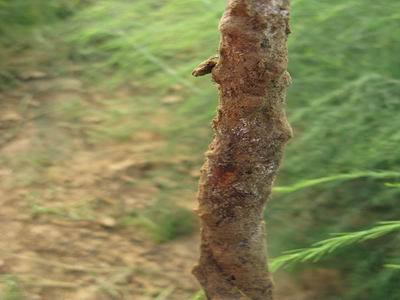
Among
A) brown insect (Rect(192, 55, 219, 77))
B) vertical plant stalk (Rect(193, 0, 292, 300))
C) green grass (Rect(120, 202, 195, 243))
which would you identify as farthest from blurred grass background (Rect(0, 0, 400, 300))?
brown insect (Rect(192, 55, 219, 77))

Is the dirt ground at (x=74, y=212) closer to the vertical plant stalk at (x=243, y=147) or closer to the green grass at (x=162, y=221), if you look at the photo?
the green grass at (x=162, y=221)

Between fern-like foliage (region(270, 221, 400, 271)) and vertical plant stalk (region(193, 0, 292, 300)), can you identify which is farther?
fern-like foliage (region(270, 221, 400, 271))

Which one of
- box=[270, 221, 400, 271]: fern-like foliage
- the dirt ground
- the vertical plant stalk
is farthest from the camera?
the dirt ground

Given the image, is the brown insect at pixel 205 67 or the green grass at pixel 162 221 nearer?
the brown insect at pixel 205 67

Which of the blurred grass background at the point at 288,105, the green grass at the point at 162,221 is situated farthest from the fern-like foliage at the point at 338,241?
the green grass at the point at 162,221

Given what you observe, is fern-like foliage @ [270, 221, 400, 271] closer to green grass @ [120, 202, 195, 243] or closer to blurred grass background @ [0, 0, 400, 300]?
blurred grass background @ [0, 0, 400, 300]

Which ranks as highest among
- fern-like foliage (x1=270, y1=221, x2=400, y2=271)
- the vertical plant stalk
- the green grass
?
the vertical plant stalk

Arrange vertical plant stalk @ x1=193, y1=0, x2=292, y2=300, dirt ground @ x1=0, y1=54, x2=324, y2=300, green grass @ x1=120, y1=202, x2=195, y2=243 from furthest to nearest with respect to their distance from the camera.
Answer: green grass @ x1=120, y1=202, x2=195, y2=243 < dirt ground @ x1=0, y1=54, x2=324, y2=300 < vertical plant stalk @ x1=193, y1=0, x2=292, y2=300
